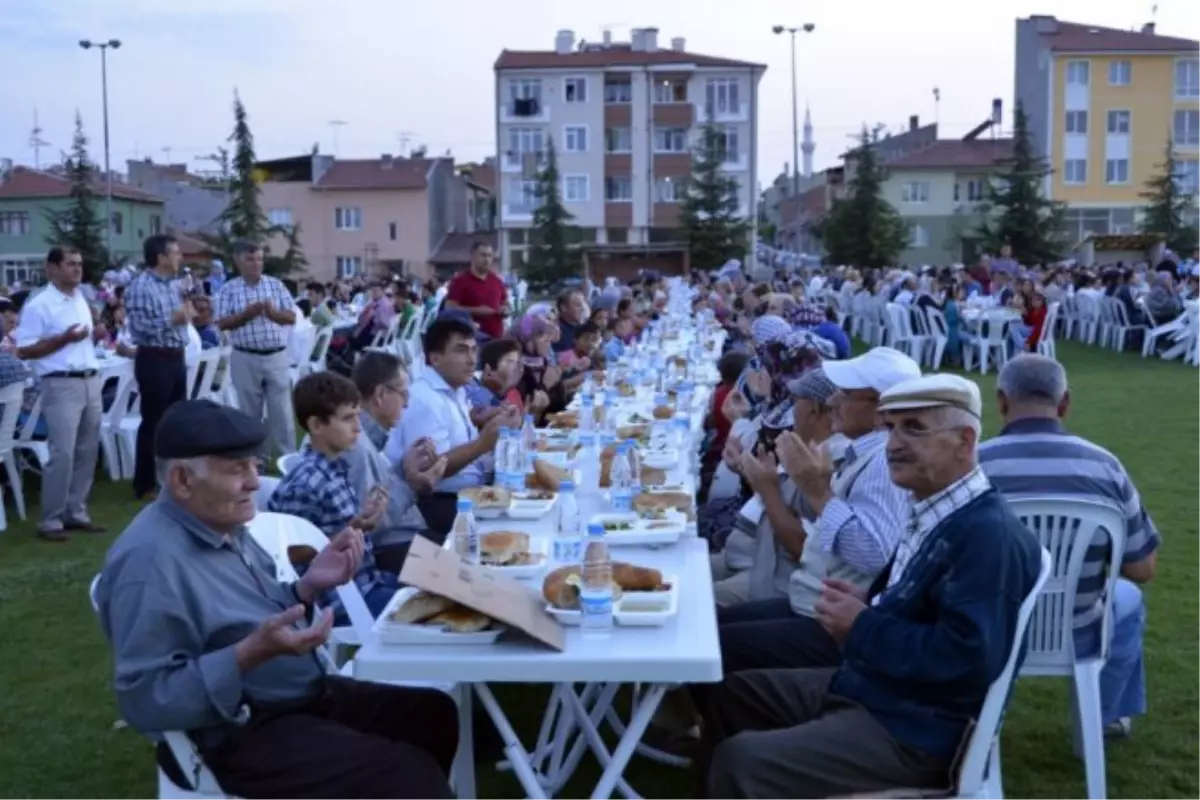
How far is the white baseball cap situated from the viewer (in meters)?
3.63

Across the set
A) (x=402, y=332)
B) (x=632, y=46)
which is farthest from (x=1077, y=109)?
(x=402, y=332)

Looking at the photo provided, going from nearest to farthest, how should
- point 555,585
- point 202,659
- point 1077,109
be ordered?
point 202,659 → point 555,585 → point 1077,109

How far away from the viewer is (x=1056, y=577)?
140 inches

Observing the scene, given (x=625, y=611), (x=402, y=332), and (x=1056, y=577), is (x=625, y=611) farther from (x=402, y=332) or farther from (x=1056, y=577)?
(x=402, y=332)


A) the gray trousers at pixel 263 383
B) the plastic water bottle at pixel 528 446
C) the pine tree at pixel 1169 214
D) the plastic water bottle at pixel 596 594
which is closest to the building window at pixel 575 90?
the pine tree at pixel 1169 214

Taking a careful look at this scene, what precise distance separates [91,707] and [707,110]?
4919cm

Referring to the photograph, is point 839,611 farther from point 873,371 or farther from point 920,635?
point 873,371

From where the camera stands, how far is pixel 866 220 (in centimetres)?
4212

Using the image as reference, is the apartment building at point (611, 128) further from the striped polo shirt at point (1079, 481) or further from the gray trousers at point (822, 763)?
the gray trousers at point (822, 763)

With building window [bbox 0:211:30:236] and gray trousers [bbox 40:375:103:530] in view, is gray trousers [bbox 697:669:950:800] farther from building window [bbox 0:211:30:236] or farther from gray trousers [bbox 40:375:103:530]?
building window [bbox 0:211:30:236]

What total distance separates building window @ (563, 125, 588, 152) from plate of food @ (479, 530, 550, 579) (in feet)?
164

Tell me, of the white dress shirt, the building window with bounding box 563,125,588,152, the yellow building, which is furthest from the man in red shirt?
the yellow building

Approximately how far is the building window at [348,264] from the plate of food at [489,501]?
55210mm

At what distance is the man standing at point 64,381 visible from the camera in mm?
7344
